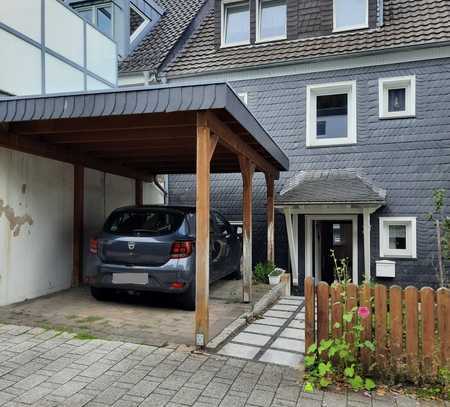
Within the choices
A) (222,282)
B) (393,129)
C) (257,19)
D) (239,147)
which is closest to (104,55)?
(257,19)

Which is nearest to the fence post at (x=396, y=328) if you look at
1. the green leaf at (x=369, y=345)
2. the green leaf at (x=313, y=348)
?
the green leaf at (x=369, y=345)

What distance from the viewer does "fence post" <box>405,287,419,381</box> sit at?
146 inches

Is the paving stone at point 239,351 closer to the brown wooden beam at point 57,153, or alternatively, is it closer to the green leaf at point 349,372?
the green leaf at point 349,372

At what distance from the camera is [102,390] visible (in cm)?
348

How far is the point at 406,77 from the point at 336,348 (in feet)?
25.8

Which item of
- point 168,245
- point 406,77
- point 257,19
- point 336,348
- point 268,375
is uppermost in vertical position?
point 257,19

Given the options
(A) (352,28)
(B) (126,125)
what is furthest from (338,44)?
(B) (126,125)

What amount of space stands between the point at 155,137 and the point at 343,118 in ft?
19.2

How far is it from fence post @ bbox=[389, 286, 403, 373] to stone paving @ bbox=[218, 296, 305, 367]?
944 millimetres

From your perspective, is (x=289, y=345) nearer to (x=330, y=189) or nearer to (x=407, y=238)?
(x=330, y=189)

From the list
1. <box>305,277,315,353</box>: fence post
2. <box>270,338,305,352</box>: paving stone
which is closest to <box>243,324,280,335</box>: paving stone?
<box>270,338,305,352</box>: paving stone

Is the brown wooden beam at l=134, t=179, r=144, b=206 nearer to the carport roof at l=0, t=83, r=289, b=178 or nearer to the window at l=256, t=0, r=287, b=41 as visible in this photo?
the carport roof at l=0, t=83, r=289, b=178

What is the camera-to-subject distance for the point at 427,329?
369 centimetres

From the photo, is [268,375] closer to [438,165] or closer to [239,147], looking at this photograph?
[239,147]
